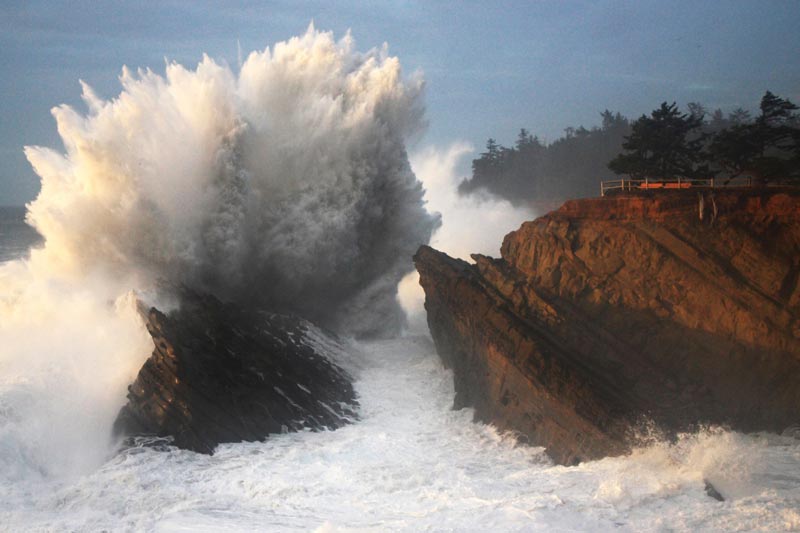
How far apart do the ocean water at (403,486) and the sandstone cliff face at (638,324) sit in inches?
29.5

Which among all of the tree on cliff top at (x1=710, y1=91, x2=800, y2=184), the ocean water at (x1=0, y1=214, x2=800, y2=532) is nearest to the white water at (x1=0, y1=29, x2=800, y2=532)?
Answer: the ocean water at (x1=0, y1=214, x2=800, y2=532)

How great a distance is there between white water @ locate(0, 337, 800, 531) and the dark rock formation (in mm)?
569

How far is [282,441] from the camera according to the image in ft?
45.0

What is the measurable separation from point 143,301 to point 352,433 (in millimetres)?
6022

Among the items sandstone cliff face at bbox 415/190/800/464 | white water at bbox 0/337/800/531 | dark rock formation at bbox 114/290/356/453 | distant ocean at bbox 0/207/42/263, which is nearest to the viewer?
white water at bbox 0/337/800/531

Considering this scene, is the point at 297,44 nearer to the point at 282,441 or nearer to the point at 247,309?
the point at 247,309

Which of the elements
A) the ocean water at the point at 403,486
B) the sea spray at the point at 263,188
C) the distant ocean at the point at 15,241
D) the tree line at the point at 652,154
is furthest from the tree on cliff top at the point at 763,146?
the distant ocean at the point at 15,241

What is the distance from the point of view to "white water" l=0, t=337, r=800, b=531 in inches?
401

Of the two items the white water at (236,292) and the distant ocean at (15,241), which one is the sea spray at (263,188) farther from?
the distant ocean at (15,241)

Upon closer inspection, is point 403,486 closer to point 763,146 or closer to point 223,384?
point 223,384

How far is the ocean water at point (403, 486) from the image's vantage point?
10.2m

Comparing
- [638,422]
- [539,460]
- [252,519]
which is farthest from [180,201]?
[638,422]

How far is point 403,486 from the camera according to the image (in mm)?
11922

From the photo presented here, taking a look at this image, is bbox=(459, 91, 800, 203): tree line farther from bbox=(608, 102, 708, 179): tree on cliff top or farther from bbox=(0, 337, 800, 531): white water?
bbox=(0, 337, 800, 531): white water
